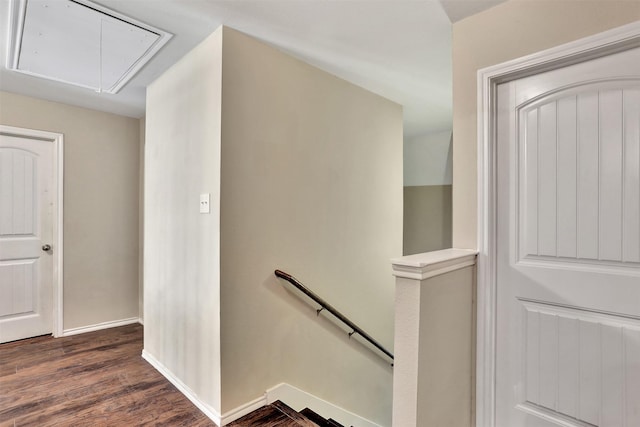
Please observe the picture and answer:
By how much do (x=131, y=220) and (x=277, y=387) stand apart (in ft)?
8.36

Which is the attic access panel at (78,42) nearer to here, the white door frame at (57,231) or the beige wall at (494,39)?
the white door frame at (57,231)

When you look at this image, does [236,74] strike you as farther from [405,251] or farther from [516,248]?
[405,251]

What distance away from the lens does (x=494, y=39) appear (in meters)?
1.76

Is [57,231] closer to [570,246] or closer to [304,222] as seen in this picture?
[304,222]

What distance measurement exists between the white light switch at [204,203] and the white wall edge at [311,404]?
1.22 m

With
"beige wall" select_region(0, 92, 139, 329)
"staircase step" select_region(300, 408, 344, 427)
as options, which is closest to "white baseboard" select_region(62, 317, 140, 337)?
"beige wall" select_region(0, 92, 139, 329)

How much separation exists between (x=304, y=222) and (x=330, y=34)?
4.05 ft

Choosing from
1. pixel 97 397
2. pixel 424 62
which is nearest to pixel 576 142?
pixel 424 62

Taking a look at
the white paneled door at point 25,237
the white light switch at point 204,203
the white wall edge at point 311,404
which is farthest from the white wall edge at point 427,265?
the white paneled door at point 25,237

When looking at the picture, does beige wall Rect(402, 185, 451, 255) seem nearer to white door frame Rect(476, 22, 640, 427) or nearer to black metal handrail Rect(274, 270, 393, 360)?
black metal handrail Rect(274, 270, 393, 360)

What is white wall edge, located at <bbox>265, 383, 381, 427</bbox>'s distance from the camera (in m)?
2.18

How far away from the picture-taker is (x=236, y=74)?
1997 mm

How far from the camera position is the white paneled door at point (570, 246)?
145 cm

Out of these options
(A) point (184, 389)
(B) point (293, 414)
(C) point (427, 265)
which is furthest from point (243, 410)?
(C) point (427, 265)
